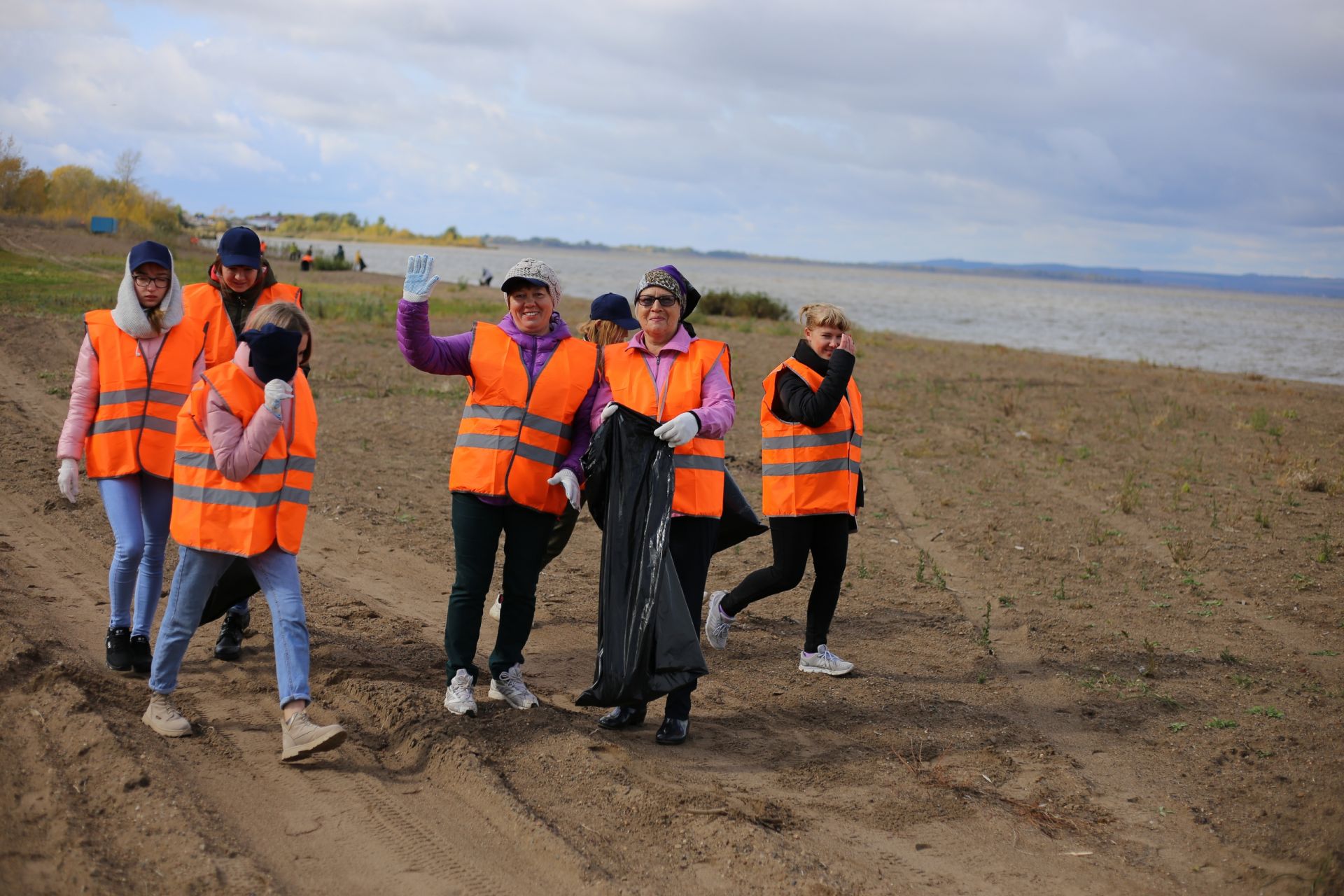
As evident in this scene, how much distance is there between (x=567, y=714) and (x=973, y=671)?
250cm

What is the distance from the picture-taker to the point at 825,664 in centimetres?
587

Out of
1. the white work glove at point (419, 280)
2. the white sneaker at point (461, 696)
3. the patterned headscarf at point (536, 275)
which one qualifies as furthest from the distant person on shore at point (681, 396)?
the white work glove at point (419, 280)

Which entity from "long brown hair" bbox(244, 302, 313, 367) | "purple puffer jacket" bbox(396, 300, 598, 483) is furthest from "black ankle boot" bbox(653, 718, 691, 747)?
"long brown hair" bbox(244, 302, 313, 367)

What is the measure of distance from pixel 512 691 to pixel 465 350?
1583 millimetres

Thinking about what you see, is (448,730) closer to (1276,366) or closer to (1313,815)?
(1313,815)

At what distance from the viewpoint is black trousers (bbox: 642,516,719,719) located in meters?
4.63

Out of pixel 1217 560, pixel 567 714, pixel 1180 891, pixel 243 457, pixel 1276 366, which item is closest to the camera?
pixel 1180 891

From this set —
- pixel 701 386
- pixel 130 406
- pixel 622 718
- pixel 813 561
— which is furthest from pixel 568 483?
pixel 130 406

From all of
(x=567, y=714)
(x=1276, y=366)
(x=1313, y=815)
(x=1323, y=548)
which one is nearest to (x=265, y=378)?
(x=567, y=714)

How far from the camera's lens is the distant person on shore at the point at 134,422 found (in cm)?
491

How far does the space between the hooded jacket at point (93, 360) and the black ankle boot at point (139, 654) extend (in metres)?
0.91

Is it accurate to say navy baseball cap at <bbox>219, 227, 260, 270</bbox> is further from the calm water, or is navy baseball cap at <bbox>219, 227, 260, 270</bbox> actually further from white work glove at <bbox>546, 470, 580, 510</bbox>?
the calm water

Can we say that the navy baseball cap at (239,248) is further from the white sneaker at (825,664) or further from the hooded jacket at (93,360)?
the white sneaker at (825,664)

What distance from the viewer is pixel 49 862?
3.34 meters
